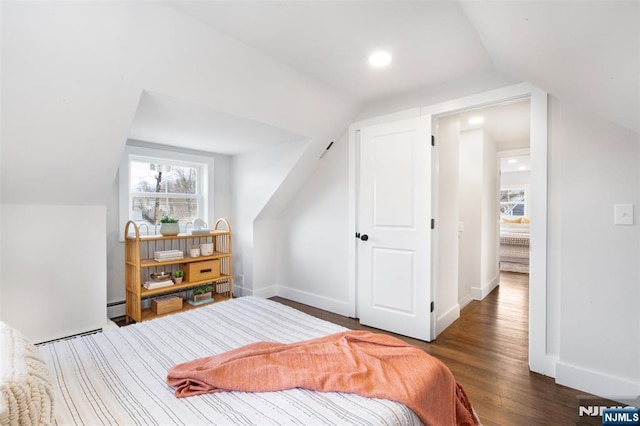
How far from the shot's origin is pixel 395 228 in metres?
2.92

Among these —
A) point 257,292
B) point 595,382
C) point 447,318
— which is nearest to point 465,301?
point 447,318

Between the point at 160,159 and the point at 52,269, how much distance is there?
1629 millimetres

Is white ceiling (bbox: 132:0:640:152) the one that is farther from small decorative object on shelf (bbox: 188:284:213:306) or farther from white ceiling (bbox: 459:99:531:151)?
small decorative object on shelf (bbox: 188:284:213:306)

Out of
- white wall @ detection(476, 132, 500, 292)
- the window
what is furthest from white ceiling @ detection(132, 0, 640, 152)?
the window

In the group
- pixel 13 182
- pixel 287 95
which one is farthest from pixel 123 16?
pixel 13 182

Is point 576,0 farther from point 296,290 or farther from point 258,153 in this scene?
point 296,290

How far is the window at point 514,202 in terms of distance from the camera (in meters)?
8.48

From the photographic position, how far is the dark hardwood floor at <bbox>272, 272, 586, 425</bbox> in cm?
178

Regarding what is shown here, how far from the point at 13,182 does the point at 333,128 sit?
8.58 feet

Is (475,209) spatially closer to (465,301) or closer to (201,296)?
(465,301)

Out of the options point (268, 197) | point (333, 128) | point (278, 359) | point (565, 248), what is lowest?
point (278, 359)

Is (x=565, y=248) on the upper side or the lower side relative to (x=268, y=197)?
lower

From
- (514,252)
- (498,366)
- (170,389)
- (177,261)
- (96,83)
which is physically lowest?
(498,366)

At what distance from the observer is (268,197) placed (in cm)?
366
